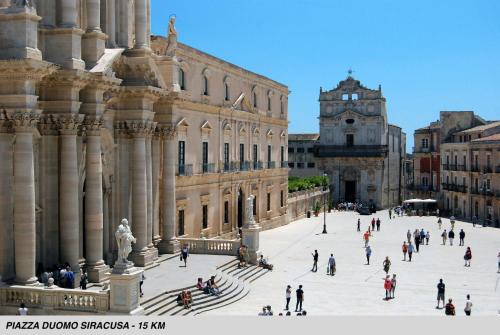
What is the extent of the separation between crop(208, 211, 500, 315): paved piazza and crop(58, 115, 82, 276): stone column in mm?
5151

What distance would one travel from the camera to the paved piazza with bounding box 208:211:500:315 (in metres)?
24.0

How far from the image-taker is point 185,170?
35094 millimetres

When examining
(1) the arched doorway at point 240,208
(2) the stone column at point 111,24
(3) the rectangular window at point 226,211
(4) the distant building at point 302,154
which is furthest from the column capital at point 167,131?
(4) the distant building at point 302,154

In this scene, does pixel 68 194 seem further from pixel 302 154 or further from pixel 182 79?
pixel 302 154

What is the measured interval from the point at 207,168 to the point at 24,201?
64.6 ft

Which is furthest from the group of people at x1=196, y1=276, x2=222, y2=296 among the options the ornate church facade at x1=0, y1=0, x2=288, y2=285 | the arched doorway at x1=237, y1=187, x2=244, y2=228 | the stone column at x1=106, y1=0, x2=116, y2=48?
the arched doorway at x1=237, y1=187, x2=244, y2=228

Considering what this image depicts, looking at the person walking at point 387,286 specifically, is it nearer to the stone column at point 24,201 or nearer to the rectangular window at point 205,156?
the stone column at point 24,201

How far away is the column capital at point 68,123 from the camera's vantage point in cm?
2067

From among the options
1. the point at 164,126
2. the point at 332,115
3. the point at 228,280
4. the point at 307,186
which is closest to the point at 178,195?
the point at 164,126

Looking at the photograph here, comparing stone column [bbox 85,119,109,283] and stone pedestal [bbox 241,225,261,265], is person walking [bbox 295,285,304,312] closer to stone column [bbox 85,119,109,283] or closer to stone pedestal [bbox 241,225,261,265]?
stone column [bbox 85,119,109,283]

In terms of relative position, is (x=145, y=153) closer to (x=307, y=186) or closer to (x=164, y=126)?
(x=164, y=126)

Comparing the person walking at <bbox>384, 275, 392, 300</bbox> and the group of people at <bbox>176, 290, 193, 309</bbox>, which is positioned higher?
the group of people at <bbox>176, 290, 193, 309</bbox>

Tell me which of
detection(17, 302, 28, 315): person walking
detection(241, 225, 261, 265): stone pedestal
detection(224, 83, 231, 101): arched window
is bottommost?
detection(17, 302, 28, 315): person walking

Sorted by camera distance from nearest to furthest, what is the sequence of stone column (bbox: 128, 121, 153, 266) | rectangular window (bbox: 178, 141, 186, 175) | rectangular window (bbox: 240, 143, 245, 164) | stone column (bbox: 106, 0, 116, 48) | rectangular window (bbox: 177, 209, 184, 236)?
1. stone column (bbox: 106, 0, 116, 48)
2. stone column (bbox: 128, 121, 153, 266)
3. rectangular window (bbox: 177, 209, 184, 236)
4. rectangular window (bbox: 178, 141, 186, 175)
5. rectangular window (bbox: 240, 143, 245, 164)
